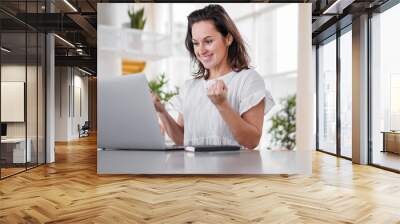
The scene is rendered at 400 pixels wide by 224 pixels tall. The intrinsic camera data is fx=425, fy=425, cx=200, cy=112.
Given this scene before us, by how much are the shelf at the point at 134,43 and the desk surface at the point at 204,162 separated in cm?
135

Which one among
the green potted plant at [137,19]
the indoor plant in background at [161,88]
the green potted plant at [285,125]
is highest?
the green potted plant at [137,19]

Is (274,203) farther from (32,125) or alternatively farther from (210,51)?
(32,125)

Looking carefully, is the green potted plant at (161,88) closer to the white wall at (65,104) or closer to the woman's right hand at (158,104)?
the woman's right hand at (158,104)

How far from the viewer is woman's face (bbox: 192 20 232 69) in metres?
5.80

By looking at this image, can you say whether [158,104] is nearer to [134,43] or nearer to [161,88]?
[161,88]

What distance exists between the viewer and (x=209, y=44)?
581cm

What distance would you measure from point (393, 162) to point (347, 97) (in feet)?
6.84

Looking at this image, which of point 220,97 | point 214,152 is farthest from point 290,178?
point 220,97

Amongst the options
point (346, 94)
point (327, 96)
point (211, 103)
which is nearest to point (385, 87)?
point (346, 94)

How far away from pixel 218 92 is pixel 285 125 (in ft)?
3.47

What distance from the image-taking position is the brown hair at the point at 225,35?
5848mm

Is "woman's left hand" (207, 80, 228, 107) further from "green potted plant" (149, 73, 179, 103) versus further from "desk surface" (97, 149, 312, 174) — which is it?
"desk surface" (97, 149, 312, 174)

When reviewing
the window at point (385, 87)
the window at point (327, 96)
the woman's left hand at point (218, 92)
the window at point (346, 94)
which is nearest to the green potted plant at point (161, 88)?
the woman's left hand at point (218, 92)

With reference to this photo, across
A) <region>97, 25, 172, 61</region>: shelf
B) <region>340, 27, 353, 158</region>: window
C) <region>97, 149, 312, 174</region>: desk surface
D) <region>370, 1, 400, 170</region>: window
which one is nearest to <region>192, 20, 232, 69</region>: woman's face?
<region>97, 25, 172, 61</region>: shelf
